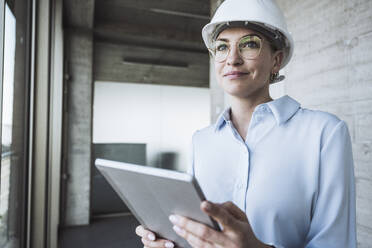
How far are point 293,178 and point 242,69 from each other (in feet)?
1.33

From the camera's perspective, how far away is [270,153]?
96 cm

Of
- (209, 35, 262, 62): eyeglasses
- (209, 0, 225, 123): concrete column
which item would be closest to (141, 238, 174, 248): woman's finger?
(209, 35, 262, 62): eyeglasses

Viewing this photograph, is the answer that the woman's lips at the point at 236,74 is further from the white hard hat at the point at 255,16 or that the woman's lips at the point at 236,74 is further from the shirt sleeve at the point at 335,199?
the shirt sleeve at the point at 335,199

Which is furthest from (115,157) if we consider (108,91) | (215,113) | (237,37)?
(237,37)

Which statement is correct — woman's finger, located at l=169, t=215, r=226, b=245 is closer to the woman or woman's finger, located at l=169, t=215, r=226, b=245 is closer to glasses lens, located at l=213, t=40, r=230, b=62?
the woman

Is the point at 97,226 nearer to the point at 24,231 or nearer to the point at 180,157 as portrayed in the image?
the point at 180,157

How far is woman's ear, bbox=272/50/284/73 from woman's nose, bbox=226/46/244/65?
18 cm

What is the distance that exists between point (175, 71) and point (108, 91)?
159 centimetres

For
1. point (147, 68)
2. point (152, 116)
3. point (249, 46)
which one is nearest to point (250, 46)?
point (249, 46)

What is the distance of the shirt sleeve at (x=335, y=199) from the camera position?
822 millimetres

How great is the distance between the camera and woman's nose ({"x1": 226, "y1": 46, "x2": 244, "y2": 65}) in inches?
38.7

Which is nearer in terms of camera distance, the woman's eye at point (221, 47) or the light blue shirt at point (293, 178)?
the light blue shirt at point (293, 178)

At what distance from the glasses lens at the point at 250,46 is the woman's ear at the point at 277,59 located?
0.13m

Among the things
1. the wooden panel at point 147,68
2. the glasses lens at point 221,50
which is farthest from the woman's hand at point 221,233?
the wooden panel at point 147,68
